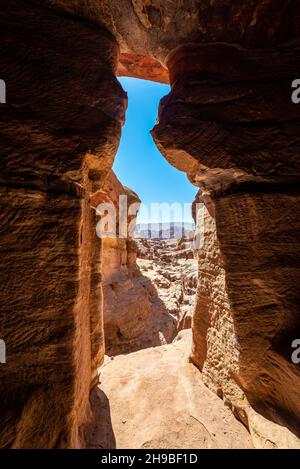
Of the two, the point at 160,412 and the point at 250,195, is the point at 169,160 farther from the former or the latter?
the point at 160,412

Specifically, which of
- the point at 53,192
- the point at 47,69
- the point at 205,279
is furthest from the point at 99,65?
the point at 205,279

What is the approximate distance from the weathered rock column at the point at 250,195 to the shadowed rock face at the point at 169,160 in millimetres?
19

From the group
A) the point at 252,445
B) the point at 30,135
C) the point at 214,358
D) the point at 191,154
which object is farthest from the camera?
the point at 214,358

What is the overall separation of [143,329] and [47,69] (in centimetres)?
1308

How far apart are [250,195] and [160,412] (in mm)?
3584

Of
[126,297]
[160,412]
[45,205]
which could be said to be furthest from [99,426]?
[126,297]

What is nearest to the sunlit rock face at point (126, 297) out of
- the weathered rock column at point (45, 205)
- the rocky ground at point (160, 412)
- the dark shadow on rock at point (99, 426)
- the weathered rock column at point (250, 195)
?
the rocky ground at point (160, 412)

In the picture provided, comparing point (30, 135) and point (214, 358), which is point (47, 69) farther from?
point (214, 358)

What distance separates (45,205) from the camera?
2.33 metres

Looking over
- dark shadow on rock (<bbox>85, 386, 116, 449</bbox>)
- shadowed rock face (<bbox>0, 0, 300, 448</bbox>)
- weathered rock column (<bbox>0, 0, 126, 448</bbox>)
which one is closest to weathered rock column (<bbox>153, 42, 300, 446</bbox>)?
shadowed rock face (<bbox>0, 0, 300, 448</bbox>)

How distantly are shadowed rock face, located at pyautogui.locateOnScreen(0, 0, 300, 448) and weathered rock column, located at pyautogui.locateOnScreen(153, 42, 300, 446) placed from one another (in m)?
0.02

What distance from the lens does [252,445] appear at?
2521 mm

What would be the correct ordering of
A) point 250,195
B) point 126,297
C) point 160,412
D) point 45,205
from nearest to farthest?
point 45,205 < point 250,195 < point 160,412 < point 126,297

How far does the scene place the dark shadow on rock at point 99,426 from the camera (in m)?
2.62
